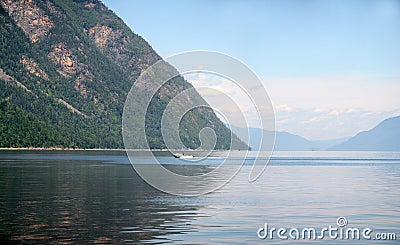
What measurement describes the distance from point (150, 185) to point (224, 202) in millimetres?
22579

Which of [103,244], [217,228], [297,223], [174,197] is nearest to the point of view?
[103,244]

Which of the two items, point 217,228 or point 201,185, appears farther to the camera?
point 201,185

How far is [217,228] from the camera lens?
41938 millimetres

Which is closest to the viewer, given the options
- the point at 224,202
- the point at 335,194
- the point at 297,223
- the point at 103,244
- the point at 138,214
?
the point at 103,244

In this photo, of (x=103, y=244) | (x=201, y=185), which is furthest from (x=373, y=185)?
(x=103, y=244)

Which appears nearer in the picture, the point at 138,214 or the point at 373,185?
the point at 138,214

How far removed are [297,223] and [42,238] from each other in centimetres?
1788

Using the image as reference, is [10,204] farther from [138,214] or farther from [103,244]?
[103,244]

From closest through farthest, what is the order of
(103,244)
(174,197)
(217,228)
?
(103,244)
(217,228)
(174,197)

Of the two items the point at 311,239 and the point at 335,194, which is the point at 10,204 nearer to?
the point at 311,239

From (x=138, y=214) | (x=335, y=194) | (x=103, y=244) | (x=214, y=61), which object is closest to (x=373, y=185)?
(x=335, y=194)

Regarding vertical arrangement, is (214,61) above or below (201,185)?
above

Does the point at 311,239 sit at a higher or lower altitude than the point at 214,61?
lower

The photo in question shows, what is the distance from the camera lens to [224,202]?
194 ft
